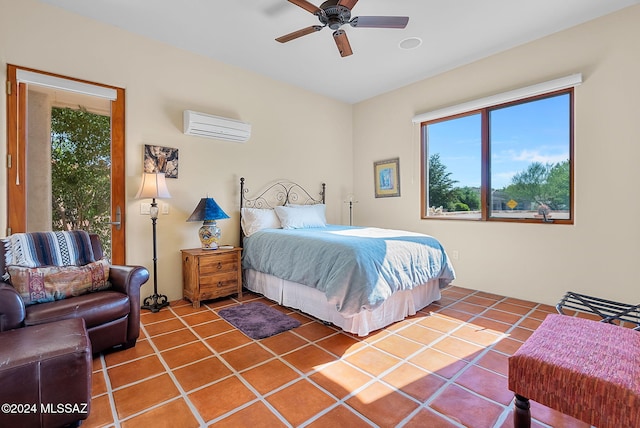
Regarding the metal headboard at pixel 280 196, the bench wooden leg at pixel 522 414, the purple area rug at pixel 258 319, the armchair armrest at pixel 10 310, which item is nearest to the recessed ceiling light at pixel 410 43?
the metal headboard at pixel 280 196

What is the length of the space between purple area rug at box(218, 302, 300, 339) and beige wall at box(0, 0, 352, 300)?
91 cm

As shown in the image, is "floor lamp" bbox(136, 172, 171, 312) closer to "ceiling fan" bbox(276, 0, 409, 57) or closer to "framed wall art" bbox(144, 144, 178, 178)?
"framed wall art" bbox(144, 144, 178, 178)

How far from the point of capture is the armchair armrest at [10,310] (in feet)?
5.65

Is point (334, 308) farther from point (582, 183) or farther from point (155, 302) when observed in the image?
point (582, 183)

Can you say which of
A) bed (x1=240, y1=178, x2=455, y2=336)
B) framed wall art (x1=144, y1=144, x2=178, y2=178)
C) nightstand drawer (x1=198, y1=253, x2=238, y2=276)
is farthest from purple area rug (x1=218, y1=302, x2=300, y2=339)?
framed wall art (x1=144, y1=144, x2=178, y2=178)

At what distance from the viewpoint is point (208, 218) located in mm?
3297

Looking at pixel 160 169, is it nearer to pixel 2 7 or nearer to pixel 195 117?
pixel 195 117

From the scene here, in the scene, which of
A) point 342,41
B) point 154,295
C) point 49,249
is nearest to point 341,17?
point 342,41

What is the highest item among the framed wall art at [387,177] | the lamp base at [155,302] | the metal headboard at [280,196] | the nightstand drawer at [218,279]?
the framed wall art at [387,177]

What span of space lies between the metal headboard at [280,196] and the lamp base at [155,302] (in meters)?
1.13

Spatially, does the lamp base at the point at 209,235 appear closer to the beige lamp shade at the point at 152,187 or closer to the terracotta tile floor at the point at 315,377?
the beige lamp shade at the point at 152,187

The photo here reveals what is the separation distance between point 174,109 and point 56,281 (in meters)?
2.14

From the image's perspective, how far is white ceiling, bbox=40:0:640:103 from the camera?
Result: 8.89ft

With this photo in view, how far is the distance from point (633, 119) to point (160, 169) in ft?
15.4
